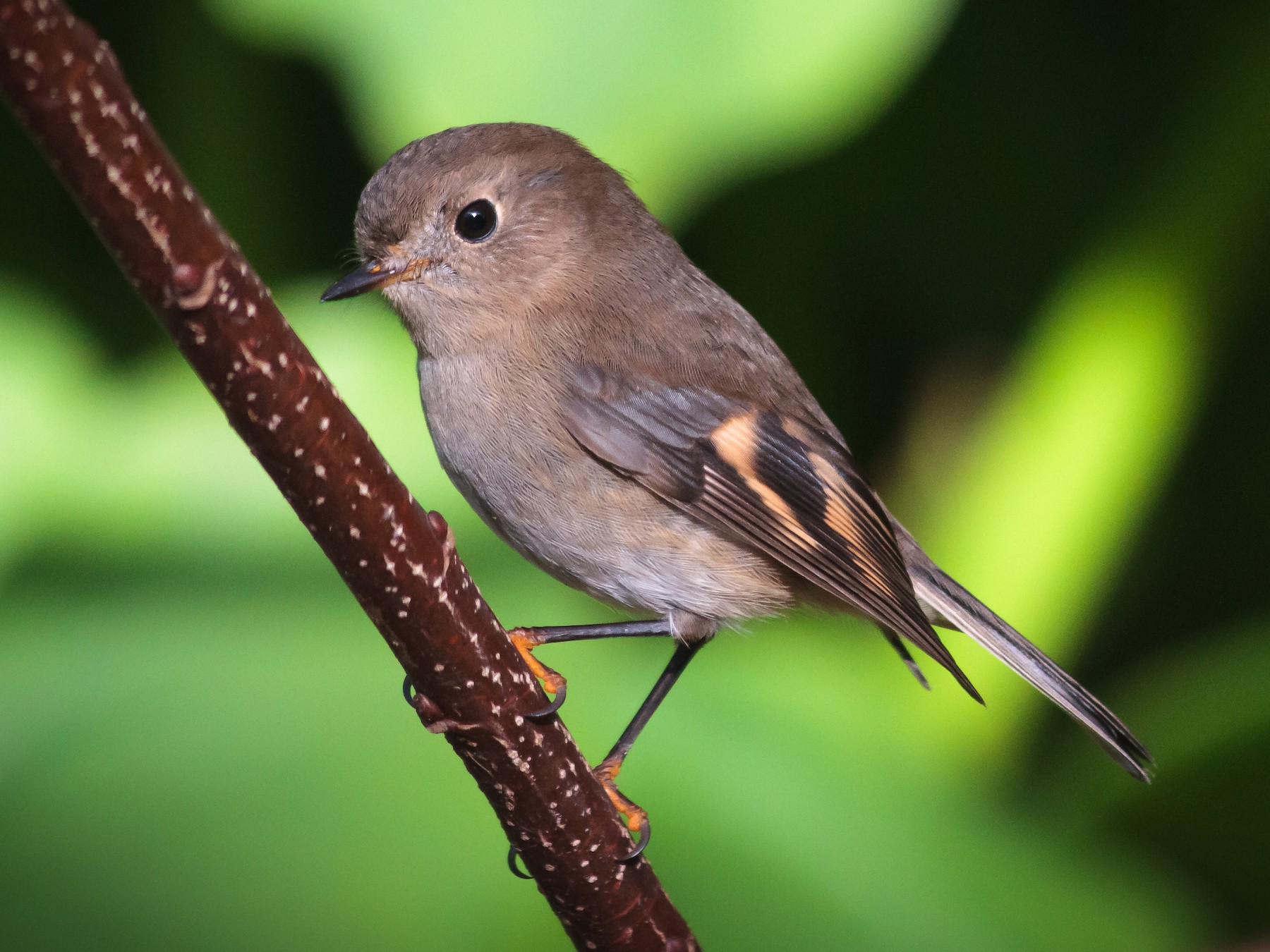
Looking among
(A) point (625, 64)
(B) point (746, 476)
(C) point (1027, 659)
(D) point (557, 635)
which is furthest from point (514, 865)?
(A) point (625, 64)

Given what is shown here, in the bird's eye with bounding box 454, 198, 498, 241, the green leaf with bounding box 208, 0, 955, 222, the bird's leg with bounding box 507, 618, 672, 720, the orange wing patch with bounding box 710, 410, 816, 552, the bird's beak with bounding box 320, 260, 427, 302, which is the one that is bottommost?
the bird's leg with bounding box 507, 618, 672, 720

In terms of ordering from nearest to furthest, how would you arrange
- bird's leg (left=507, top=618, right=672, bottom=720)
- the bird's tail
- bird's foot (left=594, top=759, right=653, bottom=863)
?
bird's leg (left=507, top=618, right=672, bottom=720)
bird's foot (left=594, top=759, right=653, bottom=863)
the bird's tail

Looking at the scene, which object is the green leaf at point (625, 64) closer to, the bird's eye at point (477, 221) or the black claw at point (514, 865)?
the bird's eye at point (477, 221)

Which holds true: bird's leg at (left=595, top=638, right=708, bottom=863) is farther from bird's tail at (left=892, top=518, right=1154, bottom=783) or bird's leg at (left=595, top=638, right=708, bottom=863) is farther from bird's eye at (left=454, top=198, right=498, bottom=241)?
bird's eye at (left=454, top=198, right=498, bottom=241)

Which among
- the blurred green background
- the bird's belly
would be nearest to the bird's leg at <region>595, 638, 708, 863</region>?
the bird's belly

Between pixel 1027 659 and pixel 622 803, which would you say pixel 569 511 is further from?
pixel 1027 659

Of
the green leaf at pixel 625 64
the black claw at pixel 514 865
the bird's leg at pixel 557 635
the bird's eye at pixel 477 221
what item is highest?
the green leaf at pixel 625 64

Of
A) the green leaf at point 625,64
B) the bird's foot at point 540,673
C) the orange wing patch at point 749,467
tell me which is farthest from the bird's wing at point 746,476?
the green leaf at point 625,64
